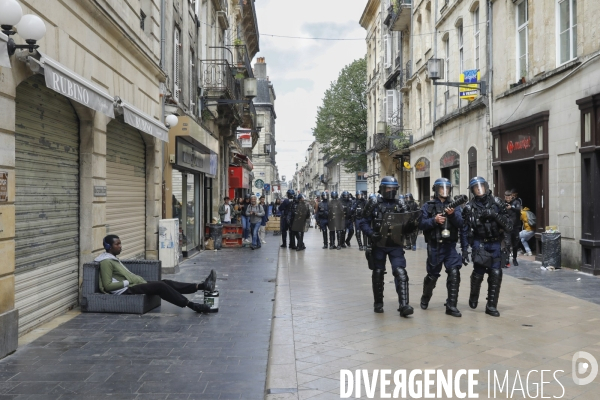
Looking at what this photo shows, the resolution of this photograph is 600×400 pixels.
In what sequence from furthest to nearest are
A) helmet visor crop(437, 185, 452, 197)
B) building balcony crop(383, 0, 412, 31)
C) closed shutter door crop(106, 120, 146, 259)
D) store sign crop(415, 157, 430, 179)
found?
building balcony crop(383, 0, 412, 31), store sign crop(415, 157, 430, 179), closed shutter door crop(106, 120, 146, 259), helmet visor crop(437, 185, 452, 197)

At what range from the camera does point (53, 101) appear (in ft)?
24.4

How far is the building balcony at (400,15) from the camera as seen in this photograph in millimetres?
29125

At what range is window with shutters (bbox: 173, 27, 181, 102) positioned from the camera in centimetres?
1515

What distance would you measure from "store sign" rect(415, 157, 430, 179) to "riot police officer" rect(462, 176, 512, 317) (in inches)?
747

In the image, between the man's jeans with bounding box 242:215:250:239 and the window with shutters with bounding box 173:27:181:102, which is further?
the man's jeans with bounding box 242:215:250:239

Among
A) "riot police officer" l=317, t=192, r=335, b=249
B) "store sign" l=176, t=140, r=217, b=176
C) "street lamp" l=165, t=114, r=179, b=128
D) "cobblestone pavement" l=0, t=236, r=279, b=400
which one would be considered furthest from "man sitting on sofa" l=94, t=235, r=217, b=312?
"riot police officer" l=317, t=192, r=335, b=249

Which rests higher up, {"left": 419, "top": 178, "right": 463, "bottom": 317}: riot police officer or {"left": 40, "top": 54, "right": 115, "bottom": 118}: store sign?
{"left": 40, "top": 54, "right": 115, "bottom": 118}: store sign

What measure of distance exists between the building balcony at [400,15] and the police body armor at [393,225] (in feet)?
77.3

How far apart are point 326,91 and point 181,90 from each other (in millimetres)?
33718

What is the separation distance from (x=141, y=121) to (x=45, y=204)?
276 centimetres

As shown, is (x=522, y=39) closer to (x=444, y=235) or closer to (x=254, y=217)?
(x=254, y=217)

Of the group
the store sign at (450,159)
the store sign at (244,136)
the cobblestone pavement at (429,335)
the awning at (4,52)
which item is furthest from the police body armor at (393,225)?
the store sign at (244,136)

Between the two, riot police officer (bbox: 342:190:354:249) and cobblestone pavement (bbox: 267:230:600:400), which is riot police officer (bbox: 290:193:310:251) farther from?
cobblestone pavement (bbox: 267:230:600:400)

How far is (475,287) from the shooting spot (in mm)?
8109
